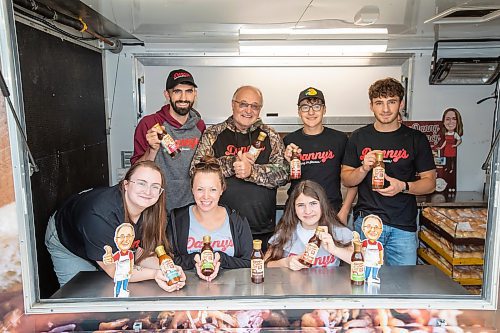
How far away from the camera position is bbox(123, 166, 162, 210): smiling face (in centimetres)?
211

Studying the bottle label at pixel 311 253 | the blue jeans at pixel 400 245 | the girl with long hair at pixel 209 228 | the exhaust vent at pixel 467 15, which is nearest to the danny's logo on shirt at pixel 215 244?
the girl with long hair at pixel 209 228

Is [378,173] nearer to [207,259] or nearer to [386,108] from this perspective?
[386,108]

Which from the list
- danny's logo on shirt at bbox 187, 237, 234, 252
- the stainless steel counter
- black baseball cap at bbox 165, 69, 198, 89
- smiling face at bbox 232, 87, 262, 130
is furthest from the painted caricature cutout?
danny's logo on shirt at bbox 187, 237, 234, 252

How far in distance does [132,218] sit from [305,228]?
0.91 m

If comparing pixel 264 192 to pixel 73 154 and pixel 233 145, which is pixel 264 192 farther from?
pixel 73 154

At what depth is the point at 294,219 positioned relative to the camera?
2.53 meters

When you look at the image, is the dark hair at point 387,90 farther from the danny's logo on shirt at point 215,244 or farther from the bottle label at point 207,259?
the bottle label at point 207,259

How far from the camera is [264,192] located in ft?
9.85

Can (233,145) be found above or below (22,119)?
below

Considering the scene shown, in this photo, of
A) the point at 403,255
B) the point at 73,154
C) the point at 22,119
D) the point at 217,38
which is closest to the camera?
the point at 22,119

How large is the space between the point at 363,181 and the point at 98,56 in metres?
2.63

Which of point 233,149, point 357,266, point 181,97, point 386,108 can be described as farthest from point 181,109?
point 357,266

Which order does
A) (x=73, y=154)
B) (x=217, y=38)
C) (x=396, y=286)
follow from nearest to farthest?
(x=396, y=286) < (x=73, y=154) < (x=217, y=38)

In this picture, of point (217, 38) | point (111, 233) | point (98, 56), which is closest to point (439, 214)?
point (217, 38)
